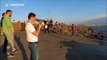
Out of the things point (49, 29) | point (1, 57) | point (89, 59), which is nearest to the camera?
point (89, 59)

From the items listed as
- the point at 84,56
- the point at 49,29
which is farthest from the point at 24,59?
the point at 49,29

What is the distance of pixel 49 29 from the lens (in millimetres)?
30328

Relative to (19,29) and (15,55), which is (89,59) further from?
(19,29)

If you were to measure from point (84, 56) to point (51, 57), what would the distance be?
4.53ft

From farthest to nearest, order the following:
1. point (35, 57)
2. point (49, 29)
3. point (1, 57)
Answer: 1. point (49, 29)
2. point (1, 57)
3. point (35, 57)

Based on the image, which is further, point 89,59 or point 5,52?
point 5,52

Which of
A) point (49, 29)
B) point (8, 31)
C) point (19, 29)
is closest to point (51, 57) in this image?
point (8, 31)

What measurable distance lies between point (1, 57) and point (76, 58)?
124 inches

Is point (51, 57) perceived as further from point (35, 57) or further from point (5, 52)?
point (35, 57)

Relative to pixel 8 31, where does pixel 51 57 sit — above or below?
below

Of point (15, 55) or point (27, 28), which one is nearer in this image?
point (27, 28)

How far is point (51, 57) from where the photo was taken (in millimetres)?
10781

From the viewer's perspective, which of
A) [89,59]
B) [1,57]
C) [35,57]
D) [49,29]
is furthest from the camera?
[49,29]

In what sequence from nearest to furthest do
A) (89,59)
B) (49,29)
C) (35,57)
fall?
(35,57) < (89,59) < (49,29)
